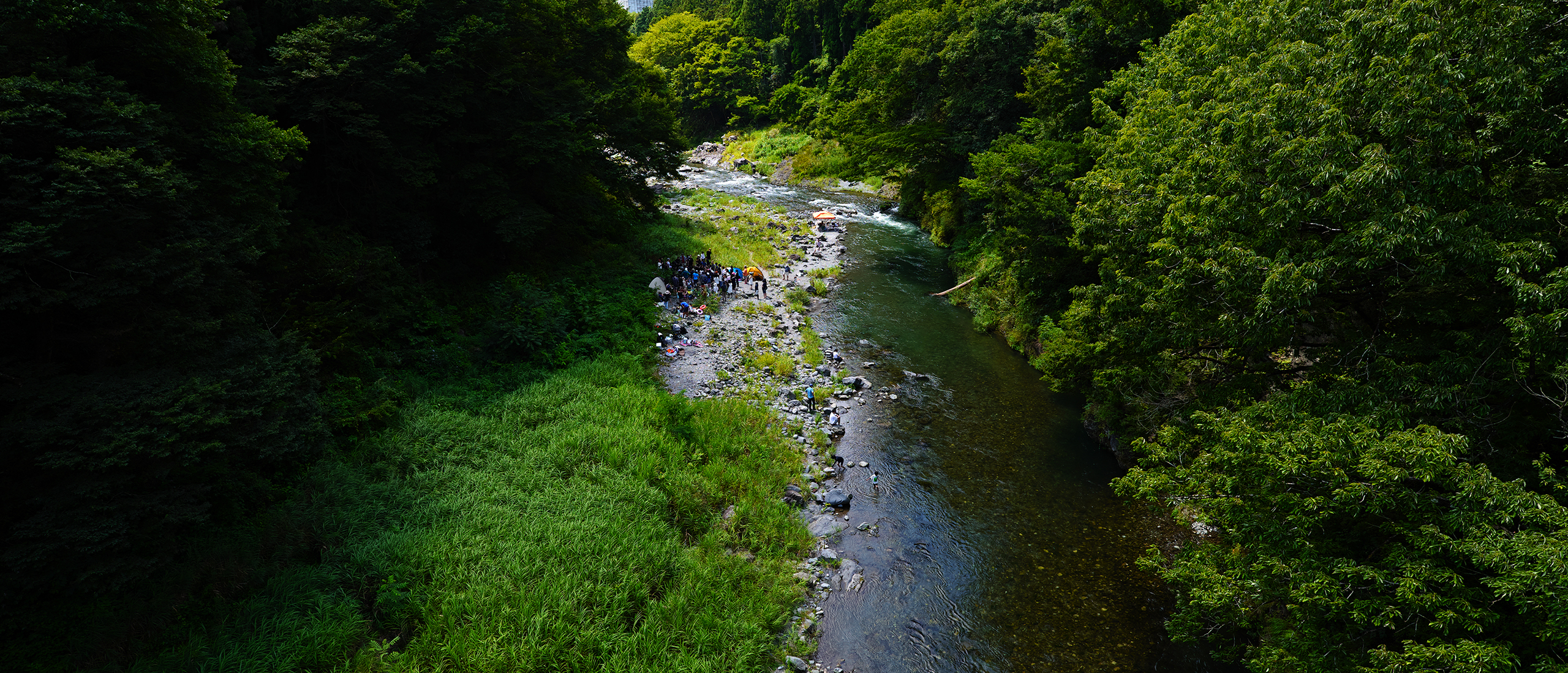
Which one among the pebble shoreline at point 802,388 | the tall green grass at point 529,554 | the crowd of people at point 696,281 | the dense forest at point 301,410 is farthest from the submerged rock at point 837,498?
the crowd of people at point 696,281

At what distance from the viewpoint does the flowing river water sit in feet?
33.9

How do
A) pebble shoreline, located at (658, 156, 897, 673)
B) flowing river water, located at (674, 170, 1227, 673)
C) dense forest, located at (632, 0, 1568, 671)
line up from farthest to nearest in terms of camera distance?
pebble shoreline, located at (658, 156, 897, 673) → flowing river water, located at (674, 170, 1227, 673) → dense forest, located at (632, 0, 1568, 671)

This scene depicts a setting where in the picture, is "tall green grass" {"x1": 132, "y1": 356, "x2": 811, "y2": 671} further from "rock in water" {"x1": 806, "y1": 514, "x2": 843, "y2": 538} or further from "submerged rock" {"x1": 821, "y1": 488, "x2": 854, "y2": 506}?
"submerged rock" {"x1": 821, "y1": 488, "x2": 854, "y2": 506}

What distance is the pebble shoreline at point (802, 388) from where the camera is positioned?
38.6ft

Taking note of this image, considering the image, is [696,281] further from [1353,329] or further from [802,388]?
[1353,329]

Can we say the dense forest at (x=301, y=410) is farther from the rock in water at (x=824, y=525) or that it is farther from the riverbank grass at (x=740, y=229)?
the riverbank grass at (x=740, y=229)

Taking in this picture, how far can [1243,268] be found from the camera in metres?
Result: 8.97

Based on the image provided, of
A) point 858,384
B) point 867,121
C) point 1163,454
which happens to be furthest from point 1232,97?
point 867,121

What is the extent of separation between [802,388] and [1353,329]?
1290 cm

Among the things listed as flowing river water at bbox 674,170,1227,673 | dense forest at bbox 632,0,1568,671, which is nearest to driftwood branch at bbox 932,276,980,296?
flowing river water at bbox 674,170,1227,673

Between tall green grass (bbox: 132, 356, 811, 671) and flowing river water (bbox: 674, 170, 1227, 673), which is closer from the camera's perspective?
tall green grass (bbox: 132, 356, 811, 671)

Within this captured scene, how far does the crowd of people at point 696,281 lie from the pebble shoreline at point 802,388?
0.57 meters

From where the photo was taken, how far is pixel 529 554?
10414mm

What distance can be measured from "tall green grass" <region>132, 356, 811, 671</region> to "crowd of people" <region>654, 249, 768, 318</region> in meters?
9.33
